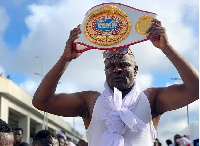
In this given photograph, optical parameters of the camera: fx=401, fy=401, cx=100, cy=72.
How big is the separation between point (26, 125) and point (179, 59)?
27.5m

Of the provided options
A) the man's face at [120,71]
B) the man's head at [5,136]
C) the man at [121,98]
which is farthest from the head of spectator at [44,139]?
the man's face at [120,71]

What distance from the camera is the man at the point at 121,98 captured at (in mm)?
2688

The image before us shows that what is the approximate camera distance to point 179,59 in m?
2.69

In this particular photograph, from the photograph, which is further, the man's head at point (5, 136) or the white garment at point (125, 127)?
the man's head at point (5, 136)

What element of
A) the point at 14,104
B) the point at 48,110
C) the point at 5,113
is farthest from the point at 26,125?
the point at 48,110

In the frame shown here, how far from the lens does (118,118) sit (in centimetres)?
270

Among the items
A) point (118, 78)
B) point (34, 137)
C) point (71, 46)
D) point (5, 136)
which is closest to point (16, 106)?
point (34, 137)

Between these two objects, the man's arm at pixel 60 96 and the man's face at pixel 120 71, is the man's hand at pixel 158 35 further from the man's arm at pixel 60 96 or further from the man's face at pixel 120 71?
the man's arm at pixel 60 96

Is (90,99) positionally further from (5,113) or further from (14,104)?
(14,104)

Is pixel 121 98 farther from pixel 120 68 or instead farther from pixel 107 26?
pixel 107 26

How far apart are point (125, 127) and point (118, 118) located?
9 cm

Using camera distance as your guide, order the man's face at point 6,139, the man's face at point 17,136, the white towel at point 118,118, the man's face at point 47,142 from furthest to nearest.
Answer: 1. the man's face at point 17,136
2. the man's face at point 47,142
3. the man's face at point 6,139
4. the white towel at point 118,118

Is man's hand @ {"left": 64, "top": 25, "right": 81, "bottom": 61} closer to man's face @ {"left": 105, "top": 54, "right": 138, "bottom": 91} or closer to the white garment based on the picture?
man's face @ {"left": 105, "top": 54, "right": 138, "bottom": 91}

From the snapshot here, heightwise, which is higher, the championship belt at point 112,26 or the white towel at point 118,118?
the championship belt at point 112,26
